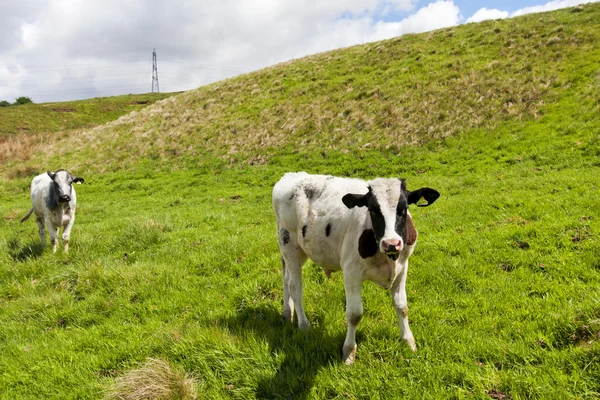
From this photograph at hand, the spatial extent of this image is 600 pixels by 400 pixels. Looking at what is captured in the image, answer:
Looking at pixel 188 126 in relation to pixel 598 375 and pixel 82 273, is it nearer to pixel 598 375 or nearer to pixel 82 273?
pixel 82 273

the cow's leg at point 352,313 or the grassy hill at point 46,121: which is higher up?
the grassy hill at point 46,121

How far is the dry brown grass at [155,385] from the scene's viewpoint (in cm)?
430

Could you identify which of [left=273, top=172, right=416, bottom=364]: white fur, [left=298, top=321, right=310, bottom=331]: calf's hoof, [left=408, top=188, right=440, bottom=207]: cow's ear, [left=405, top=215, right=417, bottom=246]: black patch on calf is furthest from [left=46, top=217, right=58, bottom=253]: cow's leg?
[left=408, top=188, right=440, bottom=207]: cow's ear

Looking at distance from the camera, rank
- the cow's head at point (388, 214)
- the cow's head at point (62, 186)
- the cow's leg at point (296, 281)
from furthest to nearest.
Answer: the cow's head at point (62, 186) → the cow's leg at point (296, 281) → the cow's head at point (388, 214)

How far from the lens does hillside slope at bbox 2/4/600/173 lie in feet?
67.9

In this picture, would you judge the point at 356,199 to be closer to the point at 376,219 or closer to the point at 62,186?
the point at 376,219

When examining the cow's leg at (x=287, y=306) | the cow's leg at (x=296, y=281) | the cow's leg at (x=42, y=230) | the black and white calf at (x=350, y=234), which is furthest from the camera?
the cow's leg at (x=42, y=230)

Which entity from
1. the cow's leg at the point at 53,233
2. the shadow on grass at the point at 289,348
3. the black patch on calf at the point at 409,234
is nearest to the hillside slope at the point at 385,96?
the cow's leg at the point at 53,233

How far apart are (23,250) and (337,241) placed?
10.9 metres

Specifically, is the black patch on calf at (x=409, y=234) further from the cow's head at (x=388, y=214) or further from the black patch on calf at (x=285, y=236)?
the black patch on calf at (x=285, y=236)

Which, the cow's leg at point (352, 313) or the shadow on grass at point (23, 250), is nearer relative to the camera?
the cow's leg at point (352, 313)

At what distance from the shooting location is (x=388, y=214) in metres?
4.15

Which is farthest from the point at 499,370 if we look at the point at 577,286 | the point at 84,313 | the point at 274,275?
the point at 84,313

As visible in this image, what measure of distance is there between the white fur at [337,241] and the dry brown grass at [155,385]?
1.88 meters
